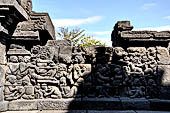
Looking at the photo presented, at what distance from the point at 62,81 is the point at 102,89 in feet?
3.16

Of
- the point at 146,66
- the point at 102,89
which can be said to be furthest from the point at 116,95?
the point at 146,66

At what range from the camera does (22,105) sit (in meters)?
3.77

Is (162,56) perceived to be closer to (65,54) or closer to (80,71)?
(80,71)

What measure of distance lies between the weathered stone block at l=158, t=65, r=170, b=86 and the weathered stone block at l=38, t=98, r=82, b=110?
198 cm

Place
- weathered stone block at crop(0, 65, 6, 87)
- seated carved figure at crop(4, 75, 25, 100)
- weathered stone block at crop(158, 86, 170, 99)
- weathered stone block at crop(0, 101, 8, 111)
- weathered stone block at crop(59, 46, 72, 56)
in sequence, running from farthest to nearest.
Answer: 1. weathered stone block at crop(59, 46, 72, 56)
2. weathered stone block at crop(158, 86, 170, 99)
3. seated carved figure at crop(4, 75, 25, 100)
4. weathered stone block at crop(0, 65, 6, 87)
5. weathered stone block at crop(0, 101, 8, 111)

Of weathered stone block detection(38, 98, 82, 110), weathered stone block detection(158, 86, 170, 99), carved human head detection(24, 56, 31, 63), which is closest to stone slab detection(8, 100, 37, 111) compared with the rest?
weathered stone block detection(38, 98, 82, 110)

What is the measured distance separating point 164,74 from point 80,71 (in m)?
1.98

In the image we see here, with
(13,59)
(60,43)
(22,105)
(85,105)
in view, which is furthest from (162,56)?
(13,59)

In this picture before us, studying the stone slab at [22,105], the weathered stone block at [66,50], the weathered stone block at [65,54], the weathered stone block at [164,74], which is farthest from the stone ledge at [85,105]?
the weathered stone block at [66,50]

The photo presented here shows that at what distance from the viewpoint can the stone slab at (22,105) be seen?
3.75m

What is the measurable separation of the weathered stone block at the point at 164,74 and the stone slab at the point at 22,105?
9.66 feet

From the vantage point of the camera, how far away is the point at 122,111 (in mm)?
3598

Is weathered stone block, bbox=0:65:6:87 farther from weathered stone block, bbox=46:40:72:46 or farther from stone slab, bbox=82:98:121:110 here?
stone slab, bbox=82:98:121:110

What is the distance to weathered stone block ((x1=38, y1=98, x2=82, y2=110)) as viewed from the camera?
376 cm
